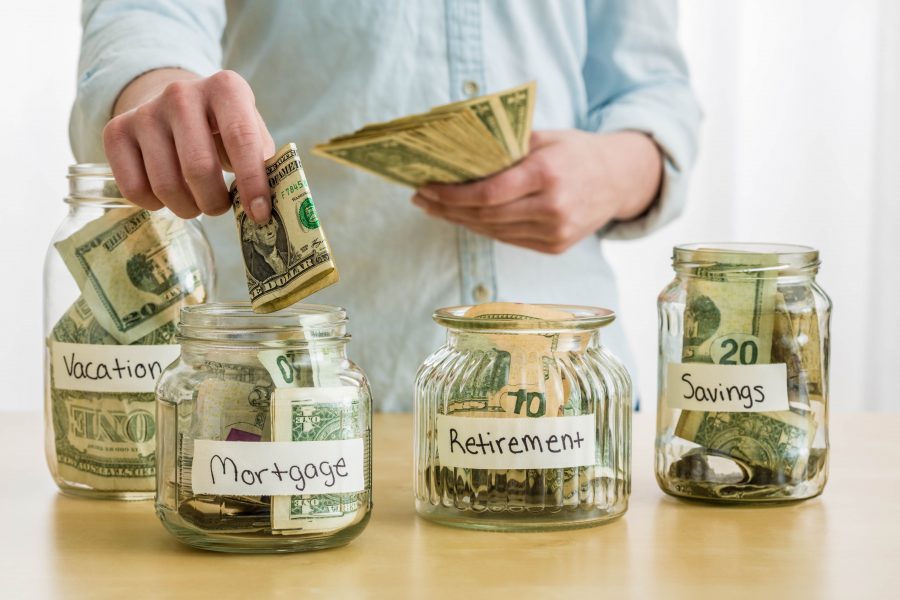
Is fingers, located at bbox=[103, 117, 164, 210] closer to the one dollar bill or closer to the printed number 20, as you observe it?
the one dollar bill

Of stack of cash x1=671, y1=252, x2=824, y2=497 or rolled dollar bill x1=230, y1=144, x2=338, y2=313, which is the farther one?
stack of cash x1=671, y1=252, x2=824, y2=497

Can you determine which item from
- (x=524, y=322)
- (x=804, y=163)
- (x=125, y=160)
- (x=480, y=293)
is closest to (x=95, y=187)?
(x=125, y=160)

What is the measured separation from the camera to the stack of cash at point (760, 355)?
743 mm

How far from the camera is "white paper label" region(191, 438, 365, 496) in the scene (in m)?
0.61

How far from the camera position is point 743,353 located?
0.75m

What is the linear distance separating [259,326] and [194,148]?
120mm

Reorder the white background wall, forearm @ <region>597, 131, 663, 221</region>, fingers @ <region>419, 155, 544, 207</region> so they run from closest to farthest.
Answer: fingers @ <region>419, 155, 544, 207</region>, forearm @ <region>597, 131, 663, 221</region>, the white background wall

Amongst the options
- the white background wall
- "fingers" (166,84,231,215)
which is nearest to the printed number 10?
"fingers" (166,84,231,215)

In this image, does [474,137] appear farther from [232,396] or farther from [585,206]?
[232,396]

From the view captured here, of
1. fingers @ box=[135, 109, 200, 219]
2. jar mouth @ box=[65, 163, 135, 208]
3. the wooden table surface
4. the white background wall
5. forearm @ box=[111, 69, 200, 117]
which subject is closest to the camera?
the wooden table surface

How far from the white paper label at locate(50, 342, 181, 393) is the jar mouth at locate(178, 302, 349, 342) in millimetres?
105

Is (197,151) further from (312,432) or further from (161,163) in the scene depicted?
(312,432)

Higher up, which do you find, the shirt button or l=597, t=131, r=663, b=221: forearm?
l=597, t=131, r=663, b=221: forearm

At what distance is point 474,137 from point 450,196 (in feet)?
0.36
